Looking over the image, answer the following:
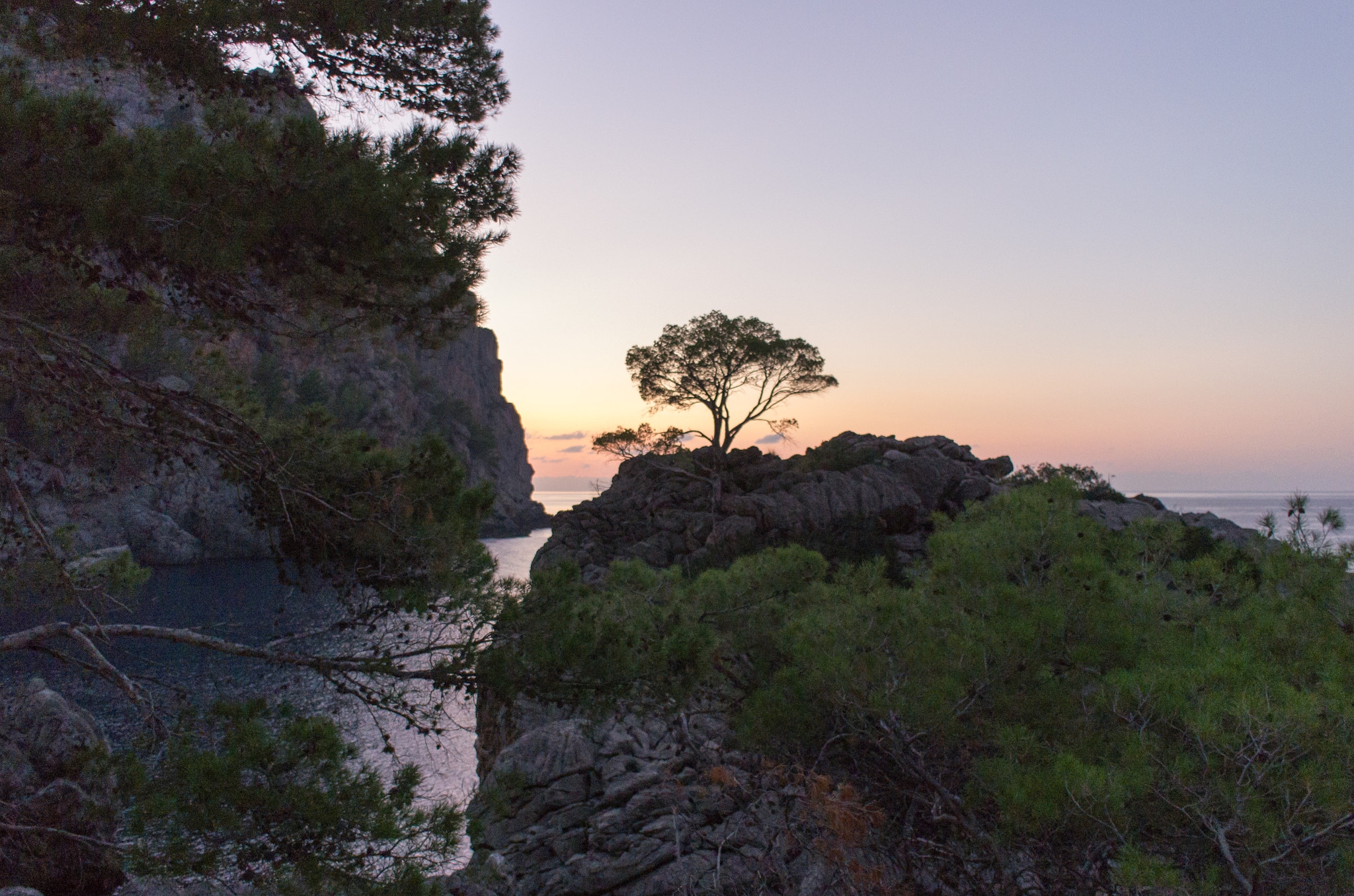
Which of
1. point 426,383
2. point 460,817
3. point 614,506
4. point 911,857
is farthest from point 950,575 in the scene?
point 426,383

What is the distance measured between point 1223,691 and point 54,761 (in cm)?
1258

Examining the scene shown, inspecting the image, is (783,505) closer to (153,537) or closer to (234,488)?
(234,488)

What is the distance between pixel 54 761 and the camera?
30.7ft

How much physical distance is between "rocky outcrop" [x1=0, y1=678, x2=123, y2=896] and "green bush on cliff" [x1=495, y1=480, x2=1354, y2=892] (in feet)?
15.1

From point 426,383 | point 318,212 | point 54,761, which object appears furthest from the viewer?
point 426,383

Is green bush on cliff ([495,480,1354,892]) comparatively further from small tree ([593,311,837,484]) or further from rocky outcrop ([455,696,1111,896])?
small tree ([593,311,837,484])

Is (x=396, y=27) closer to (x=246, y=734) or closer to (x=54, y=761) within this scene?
(x=246, y=734)

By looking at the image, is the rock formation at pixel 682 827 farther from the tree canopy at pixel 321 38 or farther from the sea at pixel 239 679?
the tree canopy at pixel 321 38

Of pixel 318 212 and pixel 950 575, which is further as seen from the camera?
pixel 950 575

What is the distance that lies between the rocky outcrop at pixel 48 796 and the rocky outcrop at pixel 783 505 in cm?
976

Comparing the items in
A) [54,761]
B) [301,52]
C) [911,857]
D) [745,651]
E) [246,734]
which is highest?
[301,52]

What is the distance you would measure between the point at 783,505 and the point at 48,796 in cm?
1546

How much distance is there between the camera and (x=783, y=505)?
19.7 meters

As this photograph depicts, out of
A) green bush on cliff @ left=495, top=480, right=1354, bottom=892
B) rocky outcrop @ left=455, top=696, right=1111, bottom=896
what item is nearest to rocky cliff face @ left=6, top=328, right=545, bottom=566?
green bush on cliff @ left=495, top=480, right=1354, bottom=892
